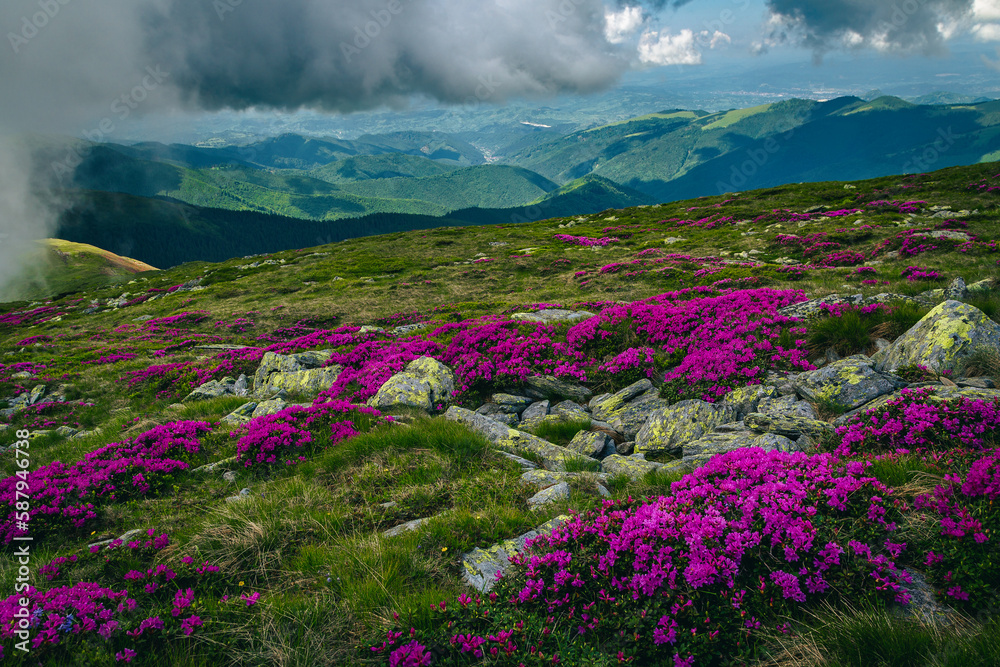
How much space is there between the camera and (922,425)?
5.85 metres

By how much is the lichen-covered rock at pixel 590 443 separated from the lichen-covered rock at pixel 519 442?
1.78ft

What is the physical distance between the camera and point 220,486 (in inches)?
295

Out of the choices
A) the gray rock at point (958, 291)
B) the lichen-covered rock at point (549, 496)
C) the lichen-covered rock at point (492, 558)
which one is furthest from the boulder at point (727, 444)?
the gray rock at point (958, 291)

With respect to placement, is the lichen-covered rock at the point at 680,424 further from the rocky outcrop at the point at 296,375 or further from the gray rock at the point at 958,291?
the rocky outcrop at the point at 296,375

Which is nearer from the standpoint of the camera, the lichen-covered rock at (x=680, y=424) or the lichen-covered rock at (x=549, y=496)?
the lichen-covered rock at (x=549, y=496)

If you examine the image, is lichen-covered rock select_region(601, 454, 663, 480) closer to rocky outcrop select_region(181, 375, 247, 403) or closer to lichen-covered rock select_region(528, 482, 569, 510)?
lichen-covered rock select_region(528, 482, 569, 510)

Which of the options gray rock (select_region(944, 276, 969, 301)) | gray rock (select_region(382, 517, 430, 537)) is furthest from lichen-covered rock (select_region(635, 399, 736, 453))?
gray rock (select_region(944, 276, 969, 301))

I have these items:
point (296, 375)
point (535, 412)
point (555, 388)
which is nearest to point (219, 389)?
point (296, 375)

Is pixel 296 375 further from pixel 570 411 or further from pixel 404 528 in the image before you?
pixel 404 528

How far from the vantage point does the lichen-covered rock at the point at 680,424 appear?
28.2 ft

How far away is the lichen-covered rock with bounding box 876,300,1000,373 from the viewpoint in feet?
25.2

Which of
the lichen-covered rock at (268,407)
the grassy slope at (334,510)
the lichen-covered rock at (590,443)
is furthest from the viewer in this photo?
the lichen-covered rock at (268,407)

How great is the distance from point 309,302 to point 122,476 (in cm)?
3942

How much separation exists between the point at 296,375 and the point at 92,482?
911 cm
